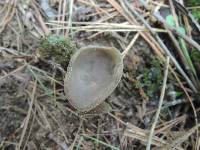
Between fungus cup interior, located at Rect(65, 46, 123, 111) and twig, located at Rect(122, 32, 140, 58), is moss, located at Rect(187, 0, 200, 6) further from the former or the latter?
fungus cup interior, located at Rect(65, 46, 123, 111)

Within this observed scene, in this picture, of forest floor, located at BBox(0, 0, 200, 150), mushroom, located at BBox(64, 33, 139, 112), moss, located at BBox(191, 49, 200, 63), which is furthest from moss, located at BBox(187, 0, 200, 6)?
mushroom, located at BBox(64, 33, 139, 112)

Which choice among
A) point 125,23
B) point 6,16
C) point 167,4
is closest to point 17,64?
point 6,16

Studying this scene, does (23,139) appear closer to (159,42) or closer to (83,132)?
(83,132)

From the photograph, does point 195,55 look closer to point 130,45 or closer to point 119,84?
point 130,45

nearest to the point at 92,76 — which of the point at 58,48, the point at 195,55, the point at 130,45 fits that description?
the point at 58,48

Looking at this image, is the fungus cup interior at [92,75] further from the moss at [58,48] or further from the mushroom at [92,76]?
the moss at [58,48]

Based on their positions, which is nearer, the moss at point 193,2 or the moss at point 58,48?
the moss at point 58,48

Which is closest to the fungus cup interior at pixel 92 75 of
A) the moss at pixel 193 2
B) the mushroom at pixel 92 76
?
the mushroom at pixel 92 76
